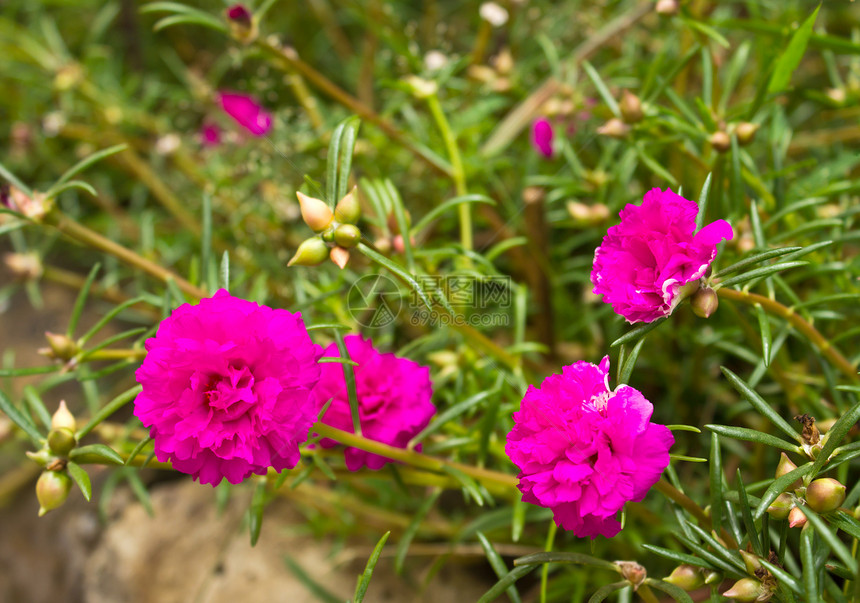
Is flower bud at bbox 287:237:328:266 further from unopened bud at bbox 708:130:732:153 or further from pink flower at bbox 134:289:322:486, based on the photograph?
unopened bud at bbox 708:130:732:153

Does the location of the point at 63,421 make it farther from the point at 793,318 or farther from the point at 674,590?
the point at 793,318

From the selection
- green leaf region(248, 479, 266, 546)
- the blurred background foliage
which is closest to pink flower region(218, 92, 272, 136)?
the blurred background foliage

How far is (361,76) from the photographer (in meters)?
1.32

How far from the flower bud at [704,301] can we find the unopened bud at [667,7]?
0.45m

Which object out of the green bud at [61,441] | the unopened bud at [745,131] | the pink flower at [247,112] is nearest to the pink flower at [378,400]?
the green bud at [61,441]

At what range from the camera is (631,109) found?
72 cm

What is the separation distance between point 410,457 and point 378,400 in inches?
2.6

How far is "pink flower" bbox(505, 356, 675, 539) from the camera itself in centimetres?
47

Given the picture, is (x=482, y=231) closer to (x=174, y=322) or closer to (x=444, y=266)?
(x=444, y=266)

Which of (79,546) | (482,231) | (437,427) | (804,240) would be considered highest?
(804,240)

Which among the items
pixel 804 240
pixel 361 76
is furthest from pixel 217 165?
pixel 804 240

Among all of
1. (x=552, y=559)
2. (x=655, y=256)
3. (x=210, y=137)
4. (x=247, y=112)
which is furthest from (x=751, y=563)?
(x=210, y=137)

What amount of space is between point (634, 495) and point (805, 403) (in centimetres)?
38

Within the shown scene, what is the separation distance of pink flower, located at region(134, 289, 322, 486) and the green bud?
13cm
